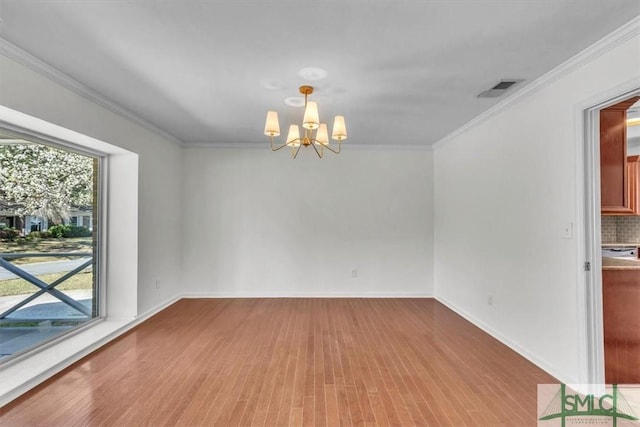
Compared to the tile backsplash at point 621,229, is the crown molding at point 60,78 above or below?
above

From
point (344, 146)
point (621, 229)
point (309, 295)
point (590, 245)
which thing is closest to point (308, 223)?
point (309, 295)

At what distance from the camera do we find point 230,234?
198 inches

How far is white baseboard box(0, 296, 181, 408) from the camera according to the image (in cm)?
228

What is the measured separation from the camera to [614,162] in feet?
8.29

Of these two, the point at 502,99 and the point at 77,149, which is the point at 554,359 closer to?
the point at 502,99

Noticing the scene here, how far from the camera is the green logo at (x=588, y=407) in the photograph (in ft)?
6.82

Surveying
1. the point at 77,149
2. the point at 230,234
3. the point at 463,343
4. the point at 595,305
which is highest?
the point at 77,149

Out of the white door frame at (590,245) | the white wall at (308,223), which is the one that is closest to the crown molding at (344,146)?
the white wall at (308,223)

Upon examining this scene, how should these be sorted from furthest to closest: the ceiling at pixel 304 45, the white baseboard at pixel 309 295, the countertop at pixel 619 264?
1. the white baseboard at pixel 309 295
2. the countertop at pixel 619 264
3. the ceiling at pixel 304 45

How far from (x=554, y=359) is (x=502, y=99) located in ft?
8.06

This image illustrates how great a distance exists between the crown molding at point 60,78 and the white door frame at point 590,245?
413 cm

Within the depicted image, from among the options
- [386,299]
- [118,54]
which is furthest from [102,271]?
[386,299]

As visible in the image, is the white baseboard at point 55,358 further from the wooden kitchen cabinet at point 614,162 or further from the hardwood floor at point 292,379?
the wooden kitchen cabinet at point 614,162

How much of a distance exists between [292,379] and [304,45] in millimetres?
2541
